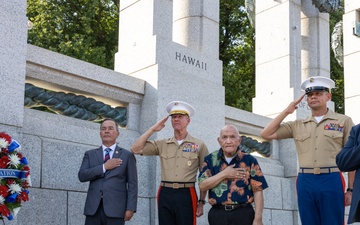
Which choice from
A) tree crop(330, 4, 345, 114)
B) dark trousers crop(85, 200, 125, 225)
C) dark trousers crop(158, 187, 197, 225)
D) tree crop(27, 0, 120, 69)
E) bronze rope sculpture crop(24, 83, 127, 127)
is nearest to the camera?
dark trousers crop(85, 200, 125, 225)

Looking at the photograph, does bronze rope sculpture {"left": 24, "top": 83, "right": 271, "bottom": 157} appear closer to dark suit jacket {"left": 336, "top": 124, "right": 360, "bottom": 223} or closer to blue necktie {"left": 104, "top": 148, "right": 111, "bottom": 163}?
blue necktie {"left": 104, "top": 148, "right": 111, "bottom": 163}

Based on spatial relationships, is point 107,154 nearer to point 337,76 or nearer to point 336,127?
point 336,127

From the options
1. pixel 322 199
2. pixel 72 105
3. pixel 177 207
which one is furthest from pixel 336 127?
pixel 72 105

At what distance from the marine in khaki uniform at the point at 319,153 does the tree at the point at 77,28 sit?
12.3 meters

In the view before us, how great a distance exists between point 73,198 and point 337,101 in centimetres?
1586

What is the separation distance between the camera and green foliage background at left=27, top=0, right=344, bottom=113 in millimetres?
18141

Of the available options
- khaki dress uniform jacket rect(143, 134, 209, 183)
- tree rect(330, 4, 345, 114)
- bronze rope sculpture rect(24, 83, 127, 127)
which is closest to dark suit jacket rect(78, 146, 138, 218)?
khaki dress uniform jacket rect(143, 134, 209, 183)

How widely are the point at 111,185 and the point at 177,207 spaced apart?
2.37 feet

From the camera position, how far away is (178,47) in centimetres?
859

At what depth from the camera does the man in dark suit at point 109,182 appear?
5.95 metres

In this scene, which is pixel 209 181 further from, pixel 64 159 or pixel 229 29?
pixel 229 29

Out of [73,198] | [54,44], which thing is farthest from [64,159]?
[54,44]

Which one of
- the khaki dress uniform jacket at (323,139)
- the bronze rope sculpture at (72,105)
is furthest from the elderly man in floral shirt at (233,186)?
the bronze rope sculpture at (72,105)

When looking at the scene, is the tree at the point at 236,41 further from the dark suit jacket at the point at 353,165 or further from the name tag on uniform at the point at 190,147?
the dark suit jacket at the point at 353,165
